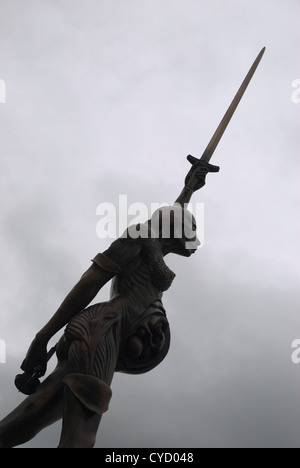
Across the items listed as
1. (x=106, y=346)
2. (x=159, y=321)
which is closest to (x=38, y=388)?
(x=106, y=346)

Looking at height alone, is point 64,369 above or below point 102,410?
above

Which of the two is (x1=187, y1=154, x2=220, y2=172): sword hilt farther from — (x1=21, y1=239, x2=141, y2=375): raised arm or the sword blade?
(x1=21, y1=239, x2=141, y2=375): raised arm

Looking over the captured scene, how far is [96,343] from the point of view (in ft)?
15.5

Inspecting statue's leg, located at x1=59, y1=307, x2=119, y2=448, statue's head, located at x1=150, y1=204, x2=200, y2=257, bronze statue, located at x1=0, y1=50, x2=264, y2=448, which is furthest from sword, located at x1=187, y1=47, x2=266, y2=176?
statue's leg, located at x1=59, y1=307, x2=119, y2=448

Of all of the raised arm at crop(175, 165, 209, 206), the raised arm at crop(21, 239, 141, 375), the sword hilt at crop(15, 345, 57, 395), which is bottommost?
the sword hilt at crop(15, 345, 57, 395)

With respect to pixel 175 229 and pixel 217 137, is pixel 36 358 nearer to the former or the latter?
pixel 175 229

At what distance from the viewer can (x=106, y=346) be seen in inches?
188

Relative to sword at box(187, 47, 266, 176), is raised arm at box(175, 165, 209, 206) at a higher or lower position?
lower

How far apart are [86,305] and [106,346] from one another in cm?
55

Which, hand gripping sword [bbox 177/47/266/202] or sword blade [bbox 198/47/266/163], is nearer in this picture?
hand gripping sword [bbox 177/47/266/202]

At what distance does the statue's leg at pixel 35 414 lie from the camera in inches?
192

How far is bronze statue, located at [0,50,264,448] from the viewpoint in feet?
14.8

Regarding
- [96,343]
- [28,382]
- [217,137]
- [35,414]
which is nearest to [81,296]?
[96,343]

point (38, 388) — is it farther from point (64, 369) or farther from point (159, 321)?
point (159, 321)
